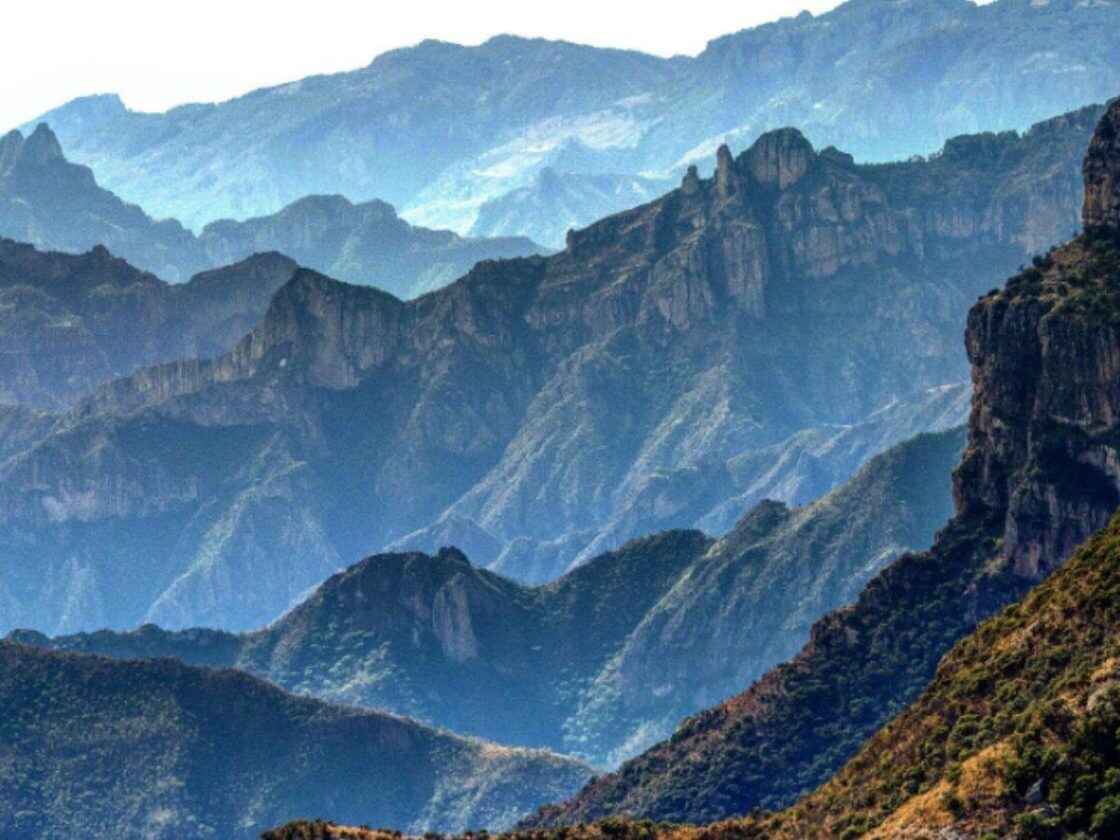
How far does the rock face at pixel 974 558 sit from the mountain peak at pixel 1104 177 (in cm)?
27

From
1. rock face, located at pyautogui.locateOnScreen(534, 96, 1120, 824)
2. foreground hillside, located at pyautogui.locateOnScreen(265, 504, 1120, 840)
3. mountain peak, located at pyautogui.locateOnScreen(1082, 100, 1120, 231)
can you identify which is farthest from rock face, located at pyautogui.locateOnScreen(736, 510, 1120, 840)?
mountain peak, located at pyautogui.locateOnScreen(1082, 100, 1120, 231)

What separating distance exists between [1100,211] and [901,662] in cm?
2189

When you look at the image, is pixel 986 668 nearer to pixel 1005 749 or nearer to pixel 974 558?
pixel 1005 749

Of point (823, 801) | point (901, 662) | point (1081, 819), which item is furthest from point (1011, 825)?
point (901, 662)

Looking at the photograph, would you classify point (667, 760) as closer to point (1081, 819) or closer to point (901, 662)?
point (901, 662)

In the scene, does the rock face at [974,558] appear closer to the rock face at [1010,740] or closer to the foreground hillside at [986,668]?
the foreground hillside at [986,668]

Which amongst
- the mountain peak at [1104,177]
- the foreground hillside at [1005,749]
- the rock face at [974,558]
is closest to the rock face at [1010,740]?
the foreground hillside at [1005,749]

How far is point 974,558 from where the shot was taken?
5817 inches

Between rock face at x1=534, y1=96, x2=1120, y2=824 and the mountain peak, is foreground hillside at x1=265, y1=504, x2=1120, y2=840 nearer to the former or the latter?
rock face at x1=534, y1=96, x2=1120, y2=824

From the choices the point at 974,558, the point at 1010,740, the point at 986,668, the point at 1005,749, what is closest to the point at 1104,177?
the point at 974,558

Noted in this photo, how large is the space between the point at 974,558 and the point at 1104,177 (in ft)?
56.2

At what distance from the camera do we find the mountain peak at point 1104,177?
14225 cm

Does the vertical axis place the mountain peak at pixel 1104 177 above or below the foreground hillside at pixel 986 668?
above

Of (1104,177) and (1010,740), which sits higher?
(1104,177)
